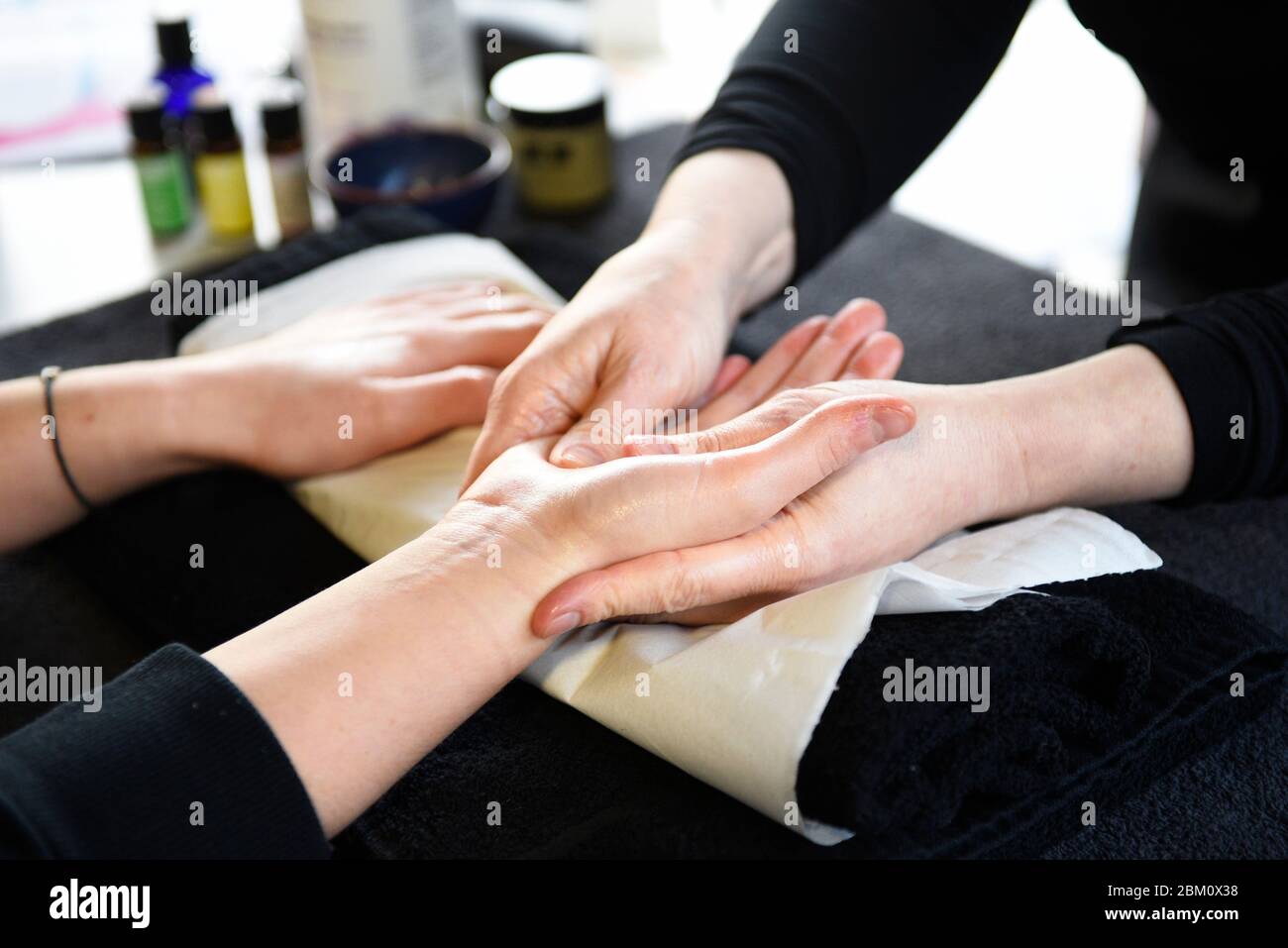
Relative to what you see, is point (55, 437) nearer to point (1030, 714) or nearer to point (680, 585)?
point (680, 585)

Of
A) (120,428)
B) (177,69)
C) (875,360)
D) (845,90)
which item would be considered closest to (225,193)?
(177,69)

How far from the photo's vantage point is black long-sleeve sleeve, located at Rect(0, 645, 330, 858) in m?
0.52

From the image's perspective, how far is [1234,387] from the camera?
0.75 meters

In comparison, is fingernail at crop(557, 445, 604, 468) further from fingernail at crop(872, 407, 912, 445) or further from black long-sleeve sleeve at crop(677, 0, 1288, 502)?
black long-sleeve sleeve at crop(677, 0, 1288, 502)

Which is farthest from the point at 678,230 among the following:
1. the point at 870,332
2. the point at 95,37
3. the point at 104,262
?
the point at 95,37

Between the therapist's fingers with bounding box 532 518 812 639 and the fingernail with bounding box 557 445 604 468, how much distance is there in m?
0.09

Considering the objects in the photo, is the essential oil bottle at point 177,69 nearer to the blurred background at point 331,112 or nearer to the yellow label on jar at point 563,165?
the blurred background at point 331,112

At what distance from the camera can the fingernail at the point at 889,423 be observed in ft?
2.17

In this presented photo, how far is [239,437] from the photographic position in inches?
33.4

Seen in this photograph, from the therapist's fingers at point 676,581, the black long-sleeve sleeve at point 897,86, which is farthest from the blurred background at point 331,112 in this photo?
the therapist's fingers at point 676,581

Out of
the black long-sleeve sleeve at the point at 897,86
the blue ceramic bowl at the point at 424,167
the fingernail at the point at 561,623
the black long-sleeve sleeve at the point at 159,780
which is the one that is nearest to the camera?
the black long-sleeve sleeve at the point at 159,780

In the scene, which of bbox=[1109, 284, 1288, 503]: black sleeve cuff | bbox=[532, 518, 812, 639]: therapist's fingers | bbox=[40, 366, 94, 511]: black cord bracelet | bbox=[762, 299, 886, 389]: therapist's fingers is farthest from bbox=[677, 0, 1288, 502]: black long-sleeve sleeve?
bbox=[40, 366, 94, 511]: black cord bracelet

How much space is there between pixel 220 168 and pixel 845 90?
70cm
